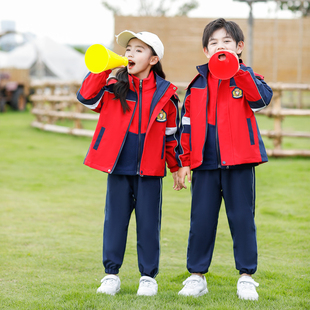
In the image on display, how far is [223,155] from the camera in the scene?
7.55 ft

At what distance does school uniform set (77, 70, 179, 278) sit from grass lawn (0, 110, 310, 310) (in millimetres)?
284

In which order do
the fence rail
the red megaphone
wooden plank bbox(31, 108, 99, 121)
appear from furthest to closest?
wooden plank bbox(31, 108, 99, 121), the fence rail, the red megaphone

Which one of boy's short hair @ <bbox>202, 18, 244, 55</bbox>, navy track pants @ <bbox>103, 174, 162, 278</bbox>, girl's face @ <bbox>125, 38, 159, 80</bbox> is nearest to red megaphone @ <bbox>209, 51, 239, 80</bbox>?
boy's short hair @ <bbox>202, 18, 244, 55</bbox>

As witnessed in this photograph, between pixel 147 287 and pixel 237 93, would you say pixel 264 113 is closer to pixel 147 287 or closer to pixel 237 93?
pixel 237 93

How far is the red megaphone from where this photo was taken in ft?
7.01

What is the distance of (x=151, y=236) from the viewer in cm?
242

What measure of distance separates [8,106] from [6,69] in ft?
5.01

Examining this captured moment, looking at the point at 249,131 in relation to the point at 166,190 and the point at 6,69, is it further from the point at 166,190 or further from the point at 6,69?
the point at 6,69

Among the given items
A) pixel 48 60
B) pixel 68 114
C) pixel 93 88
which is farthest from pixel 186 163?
pixel 48 60

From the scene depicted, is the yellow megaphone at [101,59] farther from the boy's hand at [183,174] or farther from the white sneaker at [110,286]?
the white sneaker at [110,286]

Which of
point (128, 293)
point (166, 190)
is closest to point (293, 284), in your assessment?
point (128, 293)

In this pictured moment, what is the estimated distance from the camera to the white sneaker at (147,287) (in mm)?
2350

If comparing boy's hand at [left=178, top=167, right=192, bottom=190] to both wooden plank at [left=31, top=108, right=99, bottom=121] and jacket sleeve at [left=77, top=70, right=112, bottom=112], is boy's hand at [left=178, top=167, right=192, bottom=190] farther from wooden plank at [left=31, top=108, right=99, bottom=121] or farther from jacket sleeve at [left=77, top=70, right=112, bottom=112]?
wooden plank at [left=31, top=108, right=99, bottom=121]

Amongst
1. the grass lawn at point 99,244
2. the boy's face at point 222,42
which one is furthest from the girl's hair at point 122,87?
the grass lawn at point 99,244
